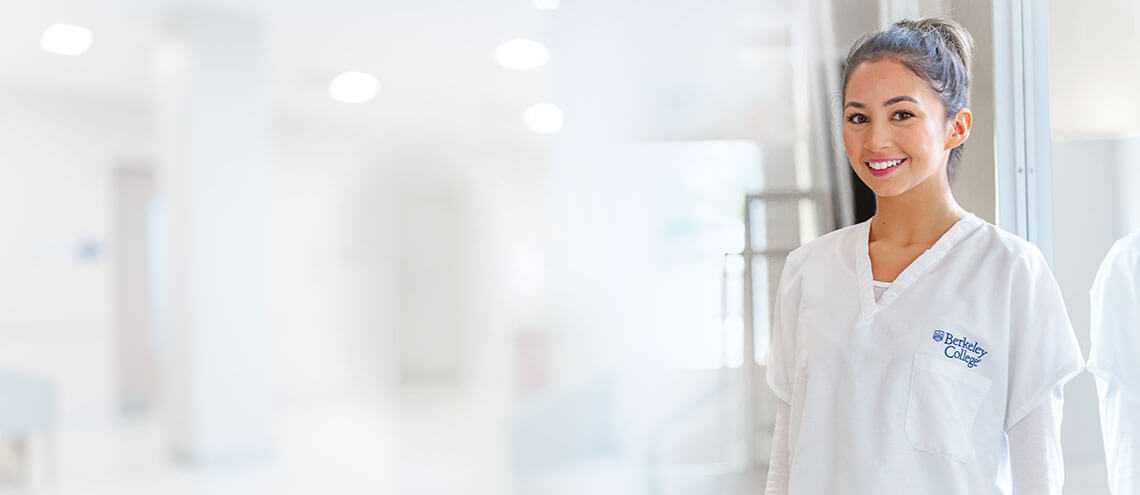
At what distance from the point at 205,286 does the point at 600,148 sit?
7.63 feet

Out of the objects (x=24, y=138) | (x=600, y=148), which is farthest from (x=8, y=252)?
(x=600, y=148)

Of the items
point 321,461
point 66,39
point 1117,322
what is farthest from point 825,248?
point 66,39

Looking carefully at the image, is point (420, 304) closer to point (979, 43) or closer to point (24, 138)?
point (24, 138)

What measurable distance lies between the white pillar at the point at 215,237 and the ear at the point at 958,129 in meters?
2.99

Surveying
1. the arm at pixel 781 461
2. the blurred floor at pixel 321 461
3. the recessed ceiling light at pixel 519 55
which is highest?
the recessed ceiling light at pixel 519 55

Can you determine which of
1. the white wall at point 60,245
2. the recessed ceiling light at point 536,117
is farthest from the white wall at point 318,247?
the recessed ceiling light at point 536,117

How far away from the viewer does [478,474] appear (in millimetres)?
3082

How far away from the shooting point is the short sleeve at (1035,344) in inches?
31.1

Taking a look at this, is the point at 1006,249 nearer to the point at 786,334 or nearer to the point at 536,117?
the point at 786,334

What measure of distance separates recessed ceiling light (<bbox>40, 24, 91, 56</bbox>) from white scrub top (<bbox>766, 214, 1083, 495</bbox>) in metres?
3.27

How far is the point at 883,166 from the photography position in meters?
0.83

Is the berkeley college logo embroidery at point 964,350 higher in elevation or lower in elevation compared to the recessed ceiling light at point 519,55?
lower

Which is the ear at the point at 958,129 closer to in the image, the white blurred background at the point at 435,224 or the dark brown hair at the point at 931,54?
the dark brown hair at the point at 931,54

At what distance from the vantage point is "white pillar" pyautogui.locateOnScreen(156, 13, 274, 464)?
329 centimetres
